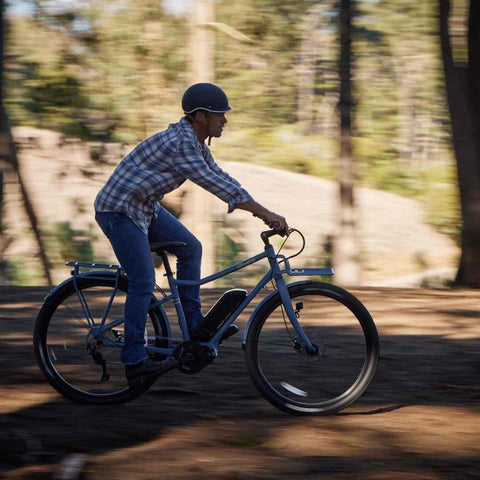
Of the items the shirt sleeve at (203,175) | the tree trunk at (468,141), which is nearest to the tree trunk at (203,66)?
the tree trunk at (468,141)

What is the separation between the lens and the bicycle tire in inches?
222

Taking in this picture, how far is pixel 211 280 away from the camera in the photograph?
5.60 meters

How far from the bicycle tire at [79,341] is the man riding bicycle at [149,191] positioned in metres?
0.16

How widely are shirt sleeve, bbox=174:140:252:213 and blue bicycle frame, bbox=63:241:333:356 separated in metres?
0.37

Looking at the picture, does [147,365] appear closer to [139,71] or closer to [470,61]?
[470,61]

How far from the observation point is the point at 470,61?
11.2 m

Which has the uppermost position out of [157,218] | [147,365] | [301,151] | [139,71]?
[157,218]

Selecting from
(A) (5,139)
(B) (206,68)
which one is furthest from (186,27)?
(A) (5,139)

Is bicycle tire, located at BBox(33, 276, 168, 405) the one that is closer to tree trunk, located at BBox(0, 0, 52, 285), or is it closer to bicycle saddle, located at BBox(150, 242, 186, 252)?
bicycle saddle, located at BBox(150, 242, 186, 252)

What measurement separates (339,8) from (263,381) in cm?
798

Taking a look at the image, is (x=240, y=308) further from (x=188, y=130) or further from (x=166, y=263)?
(x=188, y=130)

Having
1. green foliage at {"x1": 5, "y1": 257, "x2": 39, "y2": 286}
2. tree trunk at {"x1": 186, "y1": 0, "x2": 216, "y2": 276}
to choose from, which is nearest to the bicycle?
tree trunk at {"x1": 186, "y1": 0, "x2": 216, "y2": 276}

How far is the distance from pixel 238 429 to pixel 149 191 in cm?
140

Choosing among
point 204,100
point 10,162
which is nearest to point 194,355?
point 204,100
